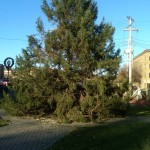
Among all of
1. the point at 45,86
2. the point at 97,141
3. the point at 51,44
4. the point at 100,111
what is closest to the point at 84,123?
the point at 100,111

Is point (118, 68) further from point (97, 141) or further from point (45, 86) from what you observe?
point (97, 141)

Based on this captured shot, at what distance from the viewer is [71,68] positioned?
1761 centimetres

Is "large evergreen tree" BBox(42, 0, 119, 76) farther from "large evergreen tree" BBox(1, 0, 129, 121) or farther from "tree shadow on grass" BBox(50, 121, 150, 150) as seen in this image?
"tree shadow on grass" BBox(50, 121, 150, 150)

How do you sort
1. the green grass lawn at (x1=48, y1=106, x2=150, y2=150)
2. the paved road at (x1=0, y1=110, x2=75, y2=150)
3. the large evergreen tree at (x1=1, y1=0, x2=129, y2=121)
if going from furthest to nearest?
1. the large evergreen tree at (x1=1, y1=0, x2=129, y2=121)
2. the paved road at (x1=0, y1=110, x2=75, y2=150)
3. the green grass lawn at (x1=48, y1=106, x2=150, y2=150)

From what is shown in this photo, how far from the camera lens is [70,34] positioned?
17.6 meters

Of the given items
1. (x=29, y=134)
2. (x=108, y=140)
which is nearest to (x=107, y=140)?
(x=108, y=140)

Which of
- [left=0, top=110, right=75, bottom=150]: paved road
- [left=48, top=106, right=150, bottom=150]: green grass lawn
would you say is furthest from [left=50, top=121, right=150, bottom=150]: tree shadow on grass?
[left=0, top=110, right=75, bottom=150]: paved road

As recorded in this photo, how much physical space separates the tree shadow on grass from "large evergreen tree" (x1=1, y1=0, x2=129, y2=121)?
12.0 feet

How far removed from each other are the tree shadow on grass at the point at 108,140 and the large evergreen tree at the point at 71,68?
367cm

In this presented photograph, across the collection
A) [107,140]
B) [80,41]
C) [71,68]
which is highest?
[80,41]

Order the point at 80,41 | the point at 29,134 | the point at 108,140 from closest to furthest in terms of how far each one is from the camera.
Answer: the point at 108,140 → the point at 29,134 → the point at 80,41

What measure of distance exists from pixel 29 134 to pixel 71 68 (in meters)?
5.22

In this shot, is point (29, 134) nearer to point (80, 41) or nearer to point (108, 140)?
point (108, 140)

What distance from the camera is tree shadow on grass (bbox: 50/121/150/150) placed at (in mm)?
10102
